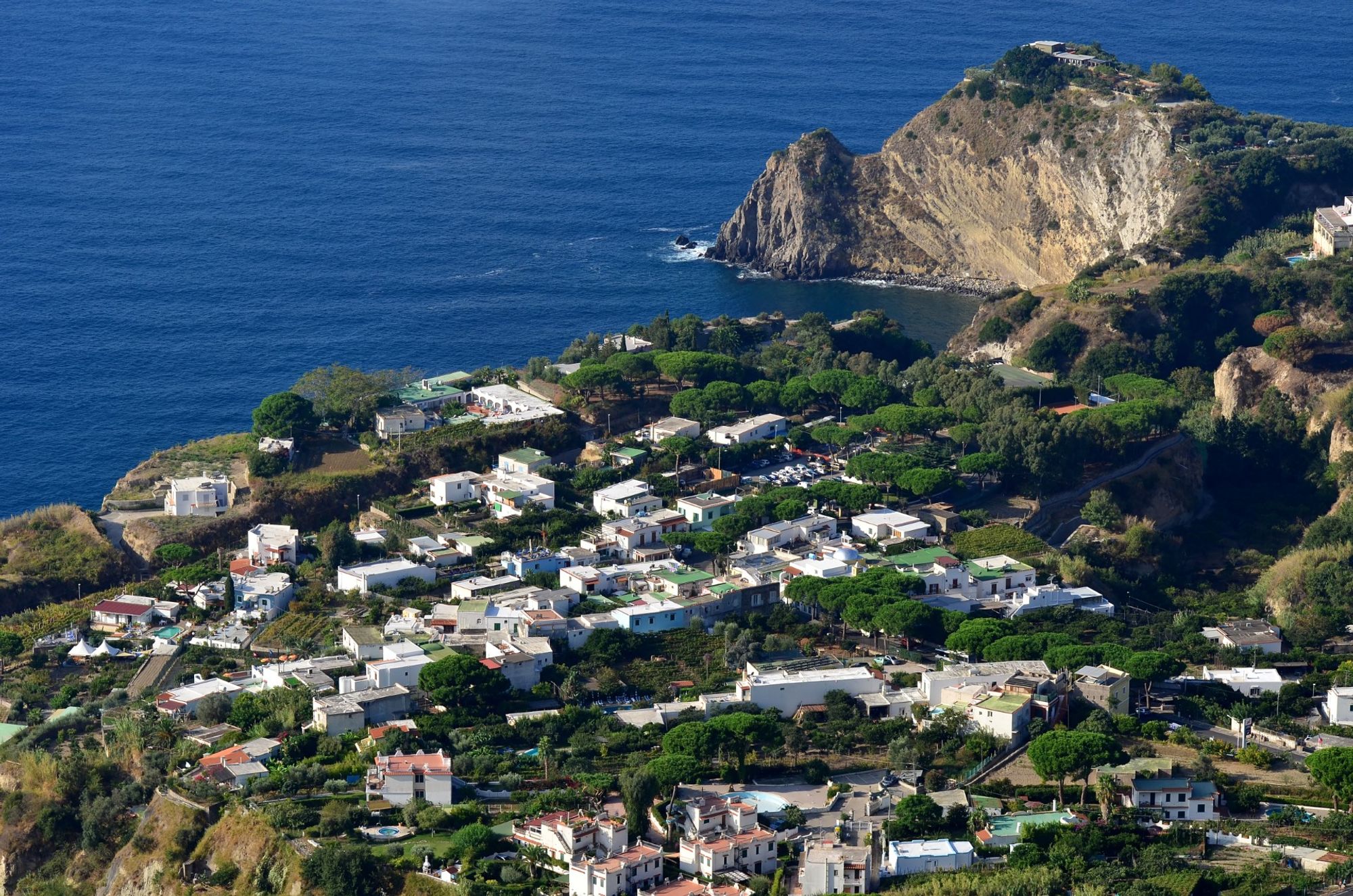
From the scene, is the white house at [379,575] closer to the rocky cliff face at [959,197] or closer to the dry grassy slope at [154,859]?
the dry grassy slope at [154,859]

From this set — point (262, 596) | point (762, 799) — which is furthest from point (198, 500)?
point (762, 799)

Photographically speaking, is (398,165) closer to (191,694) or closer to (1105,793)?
(191,694)

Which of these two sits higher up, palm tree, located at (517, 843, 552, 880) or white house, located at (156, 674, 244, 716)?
palm tree, located at (517, 843, 552, 880)

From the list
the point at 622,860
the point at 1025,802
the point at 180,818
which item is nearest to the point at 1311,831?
the point at 1025,802

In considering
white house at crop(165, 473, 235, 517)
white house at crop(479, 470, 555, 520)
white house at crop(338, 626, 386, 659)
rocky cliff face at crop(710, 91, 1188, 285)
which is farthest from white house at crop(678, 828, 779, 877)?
rocky cliff face at crop(710, 91, 1188, 285)

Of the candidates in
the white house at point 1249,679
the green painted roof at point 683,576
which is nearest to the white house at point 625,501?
the green painted roof at point 683,576

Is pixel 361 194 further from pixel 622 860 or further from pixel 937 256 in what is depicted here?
pixel 622 860

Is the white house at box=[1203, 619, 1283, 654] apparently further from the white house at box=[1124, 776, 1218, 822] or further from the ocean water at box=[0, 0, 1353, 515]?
the ocean water at box=[0, 0, 1353, 515]
